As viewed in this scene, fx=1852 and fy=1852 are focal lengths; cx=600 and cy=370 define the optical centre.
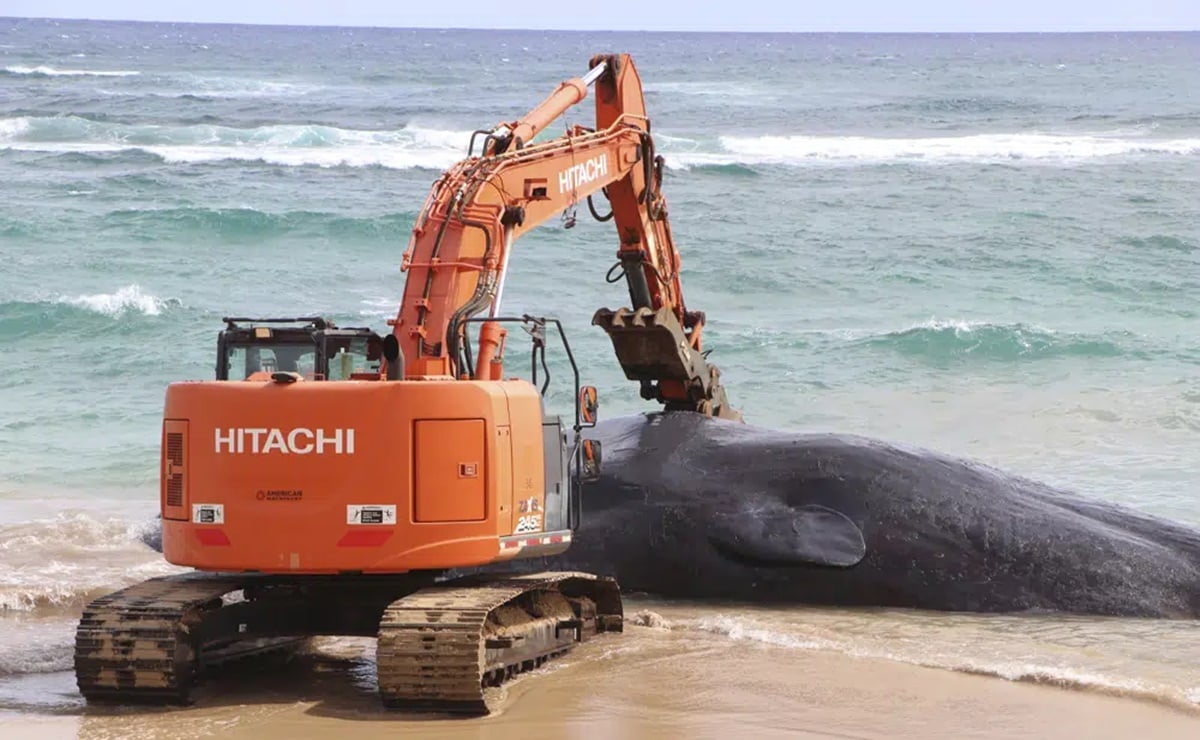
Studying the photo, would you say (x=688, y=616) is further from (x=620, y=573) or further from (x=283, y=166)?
(x=283, y=166)

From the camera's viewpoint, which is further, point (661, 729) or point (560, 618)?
point (560, 618)

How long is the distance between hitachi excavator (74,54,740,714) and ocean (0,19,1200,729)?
1009mm

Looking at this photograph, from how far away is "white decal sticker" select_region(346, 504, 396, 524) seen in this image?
30.4 ft

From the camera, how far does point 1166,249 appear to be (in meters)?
33.2

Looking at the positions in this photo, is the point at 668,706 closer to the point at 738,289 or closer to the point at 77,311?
the point at 77,311

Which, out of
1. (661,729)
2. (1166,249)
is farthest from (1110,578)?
(1166,249)

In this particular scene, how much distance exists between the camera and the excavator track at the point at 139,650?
9.45 m

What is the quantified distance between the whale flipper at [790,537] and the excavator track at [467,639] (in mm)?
1725

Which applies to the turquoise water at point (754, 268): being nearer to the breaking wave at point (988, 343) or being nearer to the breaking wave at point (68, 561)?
the breaking wave at point (988, 343)

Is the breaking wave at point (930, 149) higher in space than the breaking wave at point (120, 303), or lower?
higher

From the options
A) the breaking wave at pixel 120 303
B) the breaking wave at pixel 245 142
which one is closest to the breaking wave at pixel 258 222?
the breaking wave at pixel 120 303

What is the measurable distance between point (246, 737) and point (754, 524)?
4.24 m

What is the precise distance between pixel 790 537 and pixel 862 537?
1.63 feet

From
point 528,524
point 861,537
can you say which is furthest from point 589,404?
point 861,537
